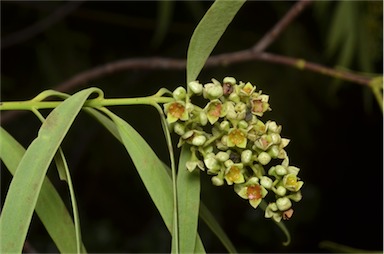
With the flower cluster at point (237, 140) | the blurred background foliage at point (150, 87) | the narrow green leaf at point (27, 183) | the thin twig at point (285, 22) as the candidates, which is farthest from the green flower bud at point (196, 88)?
the blurred background foliage at point (150, 87)

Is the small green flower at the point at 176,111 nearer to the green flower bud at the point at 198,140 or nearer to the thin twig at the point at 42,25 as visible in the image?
the green flower bud at the point at 198,140

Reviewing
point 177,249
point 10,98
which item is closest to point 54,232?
point 177,249

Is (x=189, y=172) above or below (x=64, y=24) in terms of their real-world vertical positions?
below

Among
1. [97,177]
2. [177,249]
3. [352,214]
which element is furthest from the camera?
[352,214]

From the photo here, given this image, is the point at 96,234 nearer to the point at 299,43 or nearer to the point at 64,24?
the point at 64,24

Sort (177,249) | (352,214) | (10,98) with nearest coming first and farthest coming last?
(177,249) → (10,98) → (352,214)

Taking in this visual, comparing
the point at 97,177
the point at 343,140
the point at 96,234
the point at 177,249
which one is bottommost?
the point at 177,249

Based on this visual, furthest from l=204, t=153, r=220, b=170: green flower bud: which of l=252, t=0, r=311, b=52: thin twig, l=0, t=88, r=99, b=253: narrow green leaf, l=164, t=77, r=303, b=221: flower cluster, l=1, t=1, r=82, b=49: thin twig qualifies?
l=1, t=1, r=82, b=49: thin twig
